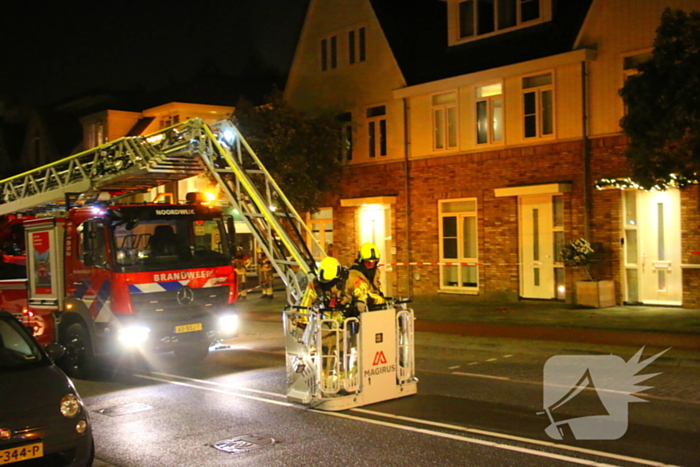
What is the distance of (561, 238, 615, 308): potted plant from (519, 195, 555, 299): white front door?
3.95 ft

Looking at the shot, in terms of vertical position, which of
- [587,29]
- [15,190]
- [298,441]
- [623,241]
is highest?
[587,29]

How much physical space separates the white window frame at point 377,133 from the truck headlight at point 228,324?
10.8 m

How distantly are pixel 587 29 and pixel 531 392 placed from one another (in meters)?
11.0

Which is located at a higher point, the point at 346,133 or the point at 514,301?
the point at 346,133

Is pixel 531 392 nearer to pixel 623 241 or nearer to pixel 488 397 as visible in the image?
pixel 488 397

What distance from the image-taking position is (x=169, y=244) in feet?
38.3

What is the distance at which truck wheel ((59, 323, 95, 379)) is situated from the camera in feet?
37.6

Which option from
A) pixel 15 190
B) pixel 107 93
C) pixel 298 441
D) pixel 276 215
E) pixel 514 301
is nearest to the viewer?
pixel 298 441

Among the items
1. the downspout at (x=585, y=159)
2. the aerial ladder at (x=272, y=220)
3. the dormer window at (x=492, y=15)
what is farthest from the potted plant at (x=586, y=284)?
the aerial ladder at (x=272, y=220)

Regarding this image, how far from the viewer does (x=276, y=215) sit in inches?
477

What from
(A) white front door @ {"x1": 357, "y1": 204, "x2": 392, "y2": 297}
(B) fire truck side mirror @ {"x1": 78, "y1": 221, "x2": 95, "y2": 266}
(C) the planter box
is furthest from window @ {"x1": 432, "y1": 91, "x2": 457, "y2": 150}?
(B) fire truck side mirror @ {"x1": 78, "y1": 221, "x2": 95, "y2": 266}

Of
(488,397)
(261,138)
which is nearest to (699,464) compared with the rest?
(488,397)

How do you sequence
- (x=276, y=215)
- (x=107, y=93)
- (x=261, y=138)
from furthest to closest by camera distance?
(x=107, y=93) < (x=261, y=138) < (x=276, y=215)

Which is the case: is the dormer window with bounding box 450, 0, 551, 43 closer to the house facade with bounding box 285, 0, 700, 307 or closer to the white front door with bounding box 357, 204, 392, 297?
the house facade with bounding box 285, 0, 700, 307
